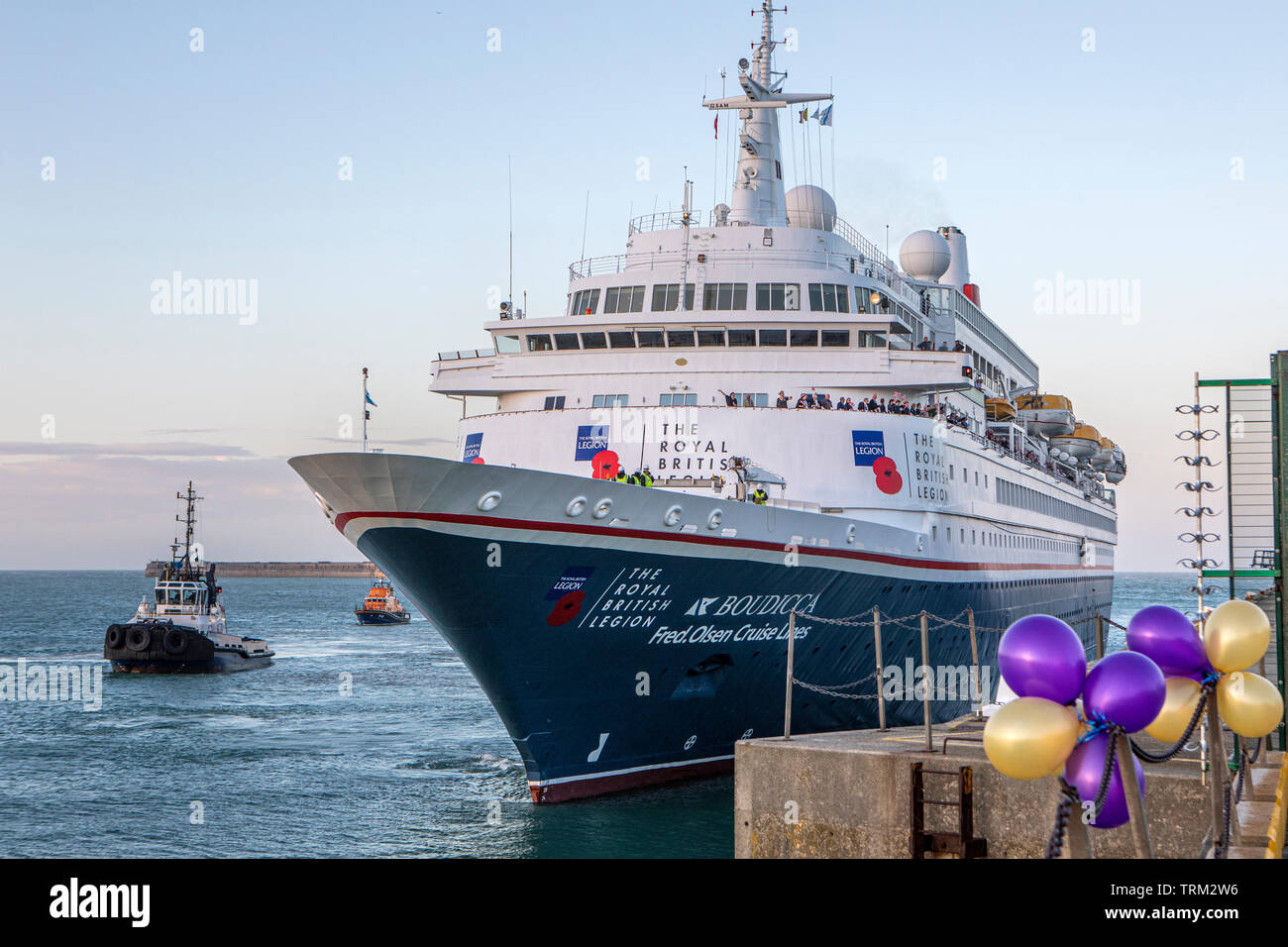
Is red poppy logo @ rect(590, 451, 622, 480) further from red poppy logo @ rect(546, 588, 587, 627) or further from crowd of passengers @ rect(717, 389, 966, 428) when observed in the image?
red poppy logo @ rect(546, 588, 587, 627)

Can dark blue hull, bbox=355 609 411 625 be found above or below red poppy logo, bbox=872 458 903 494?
below

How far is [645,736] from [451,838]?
3619mm

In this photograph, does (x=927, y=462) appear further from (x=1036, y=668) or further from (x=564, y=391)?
(x=1036, y=668)

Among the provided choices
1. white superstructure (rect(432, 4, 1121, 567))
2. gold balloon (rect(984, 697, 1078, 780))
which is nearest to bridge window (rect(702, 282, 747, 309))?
white superstructure (rect(432, 4, 1121, 567))

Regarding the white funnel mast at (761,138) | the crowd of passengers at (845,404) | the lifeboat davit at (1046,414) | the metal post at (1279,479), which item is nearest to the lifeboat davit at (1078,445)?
the lifeboat davit at (1046,414)

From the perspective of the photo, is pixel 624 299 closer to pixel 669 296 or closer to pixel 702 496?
pixel 669 296

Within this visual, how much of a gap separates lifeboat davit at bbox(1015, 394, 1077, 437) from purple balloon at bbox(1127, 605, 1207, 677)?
42.0 metres

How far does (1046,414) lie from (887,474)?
30.1 metres

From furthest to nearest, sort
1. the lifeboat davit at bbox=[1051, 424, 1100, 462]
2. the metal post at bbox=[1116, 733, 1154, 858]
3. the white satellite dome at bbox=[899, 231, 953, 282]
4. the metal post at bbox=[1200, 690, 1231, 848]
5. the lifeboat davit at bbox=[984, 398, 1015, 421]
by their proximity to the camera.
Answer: the lifeboat davit at bbox=[1051, 424, 1100, 462]
the white satellite dome at bbox=[899, 231, 953, 282]
the lifeboat davit at bbox=[984, 398, 1015, 421]
the metal post at bbox=[1200, 690, 1231, 848]
the metal post at bbox=[1116, 733, 1154, 858]

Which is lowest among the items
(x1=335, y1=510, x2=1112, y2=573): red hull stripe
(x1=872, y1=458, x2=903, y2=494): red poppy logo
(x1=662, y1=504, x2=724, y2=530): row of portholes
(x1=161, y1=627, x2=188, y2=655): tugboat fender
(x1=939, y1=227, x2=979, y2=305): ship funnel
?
(x1=161, y1=627, x2=188, y2=655): tugboat fender

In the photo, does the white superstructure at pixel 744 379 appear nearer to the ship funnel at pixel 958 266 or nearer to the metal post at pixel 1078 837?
the metal post at pixel 1078 837

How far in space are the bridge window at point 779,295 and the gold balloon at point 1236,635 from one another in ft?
58.4

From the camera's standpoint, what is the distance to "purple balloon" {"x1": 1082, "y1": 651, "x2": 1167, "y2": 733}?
7.67m
